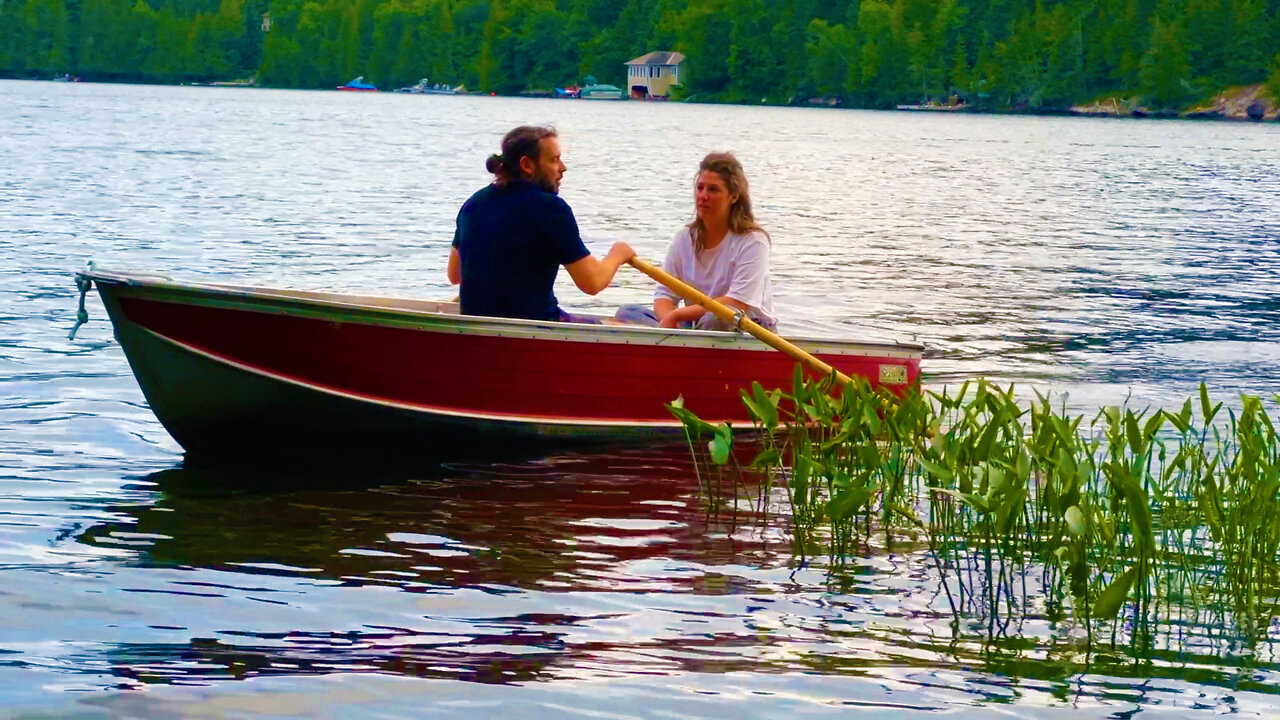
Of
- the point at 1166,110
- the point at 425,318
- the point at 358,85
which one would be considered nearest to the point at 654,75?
the point at 358,85

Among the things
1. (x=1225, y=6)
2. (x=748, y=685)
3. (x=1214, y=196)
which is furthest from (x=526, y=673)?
(x=1225, y=6)

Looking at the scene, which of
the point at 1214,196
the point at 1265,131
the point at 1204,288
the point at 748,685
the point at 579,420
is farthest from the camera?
the point at 1265,131

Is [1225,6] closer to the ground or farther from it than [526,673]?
farther from it

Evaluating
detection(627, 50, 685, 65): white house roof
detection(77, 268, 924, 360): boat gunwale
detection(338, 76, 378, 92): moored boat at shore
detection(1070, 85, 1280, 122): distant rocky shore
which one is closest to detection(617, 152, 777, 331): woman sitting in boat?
detection(77, 268, 924, 360): boat gunwale

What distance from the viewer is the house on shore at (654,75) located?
17912 cm

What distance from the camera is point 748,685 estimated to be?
5.87m

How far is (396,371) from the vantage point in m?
9.23

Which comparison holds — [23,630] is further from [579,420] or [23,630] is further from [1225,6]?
[1225,6]

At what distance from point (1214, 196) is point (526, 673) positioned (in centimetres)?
3882

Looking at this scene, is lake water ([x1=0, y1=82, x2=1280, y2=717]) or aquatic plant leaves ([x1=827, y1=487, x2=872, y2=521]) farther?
aquatic plant leaves ([x1=827, y1=487, x2=872, y2=521])

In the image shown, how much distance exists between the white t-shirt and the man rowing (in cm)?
93

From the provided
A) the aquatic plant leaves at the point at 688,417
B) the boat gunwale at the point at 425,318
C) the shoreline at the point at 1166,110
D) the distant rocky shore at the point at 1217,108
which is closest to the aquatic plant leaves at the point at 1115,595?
the aquatic plant leaves at the point at 688,417

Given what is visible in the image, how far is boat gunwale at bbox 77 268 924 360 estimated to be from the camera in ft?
28.5

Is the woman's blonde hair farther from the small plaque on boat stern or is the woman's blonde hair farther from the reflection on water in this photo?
the reflection on water
